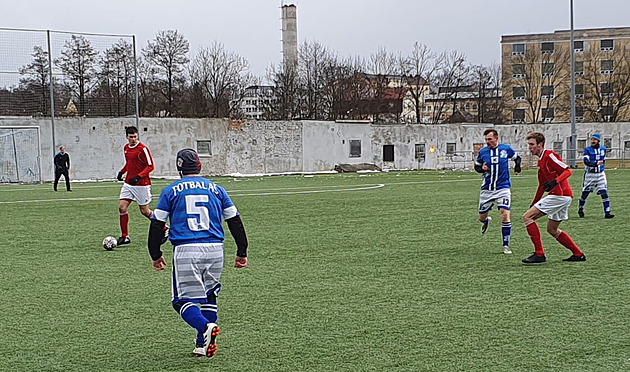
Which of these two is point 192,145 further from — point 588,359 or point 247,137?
point 588,359

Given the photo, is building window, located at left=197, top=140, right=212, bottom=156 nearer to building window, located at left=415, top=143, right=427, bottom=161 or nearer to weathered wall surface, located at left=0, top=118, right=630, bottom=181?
weathered wall surface, located at left=0, top=118, right=630, bottom=181

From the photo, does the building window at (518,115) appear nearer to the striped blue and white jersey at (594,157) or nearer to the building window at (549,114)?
the building window at (549,114)

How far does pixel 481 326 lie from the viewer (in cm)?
694

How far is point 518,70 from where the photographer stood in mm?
89000

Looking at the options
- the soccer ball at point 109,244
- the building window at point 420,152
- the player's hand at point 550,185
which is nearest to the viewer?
the player's hand at point 550,185

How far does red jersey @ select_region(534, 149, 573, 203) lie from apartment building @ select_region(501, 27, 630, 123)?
73.7m

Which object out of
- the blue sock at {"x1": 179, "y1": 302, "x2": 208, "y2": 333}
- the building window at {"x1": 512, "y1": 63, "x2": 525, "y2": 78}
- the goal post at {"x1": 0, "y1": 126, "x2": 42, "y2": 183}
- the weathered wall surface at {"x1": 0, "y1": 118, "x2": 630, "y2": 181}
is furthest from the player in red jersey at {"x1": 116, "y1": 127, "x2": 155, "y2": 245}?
the building window at {"x1": 512, "y1": 63, "x2": 525, "y2": 78}

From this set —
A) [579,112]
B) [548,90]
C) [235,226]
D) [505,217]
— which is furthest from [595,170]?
[548,90]

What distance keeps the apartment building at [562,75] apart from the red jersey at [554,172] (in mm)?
73744

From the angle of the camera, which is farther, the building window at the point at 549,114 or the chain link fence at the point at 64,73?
the building window at the point at 549,114

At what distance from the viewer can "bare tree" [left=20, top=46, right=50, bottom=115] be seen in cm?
3928

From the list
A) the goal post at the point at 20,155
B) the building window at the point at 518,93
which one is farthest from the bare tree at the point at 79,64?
the building window at the point at 518,93

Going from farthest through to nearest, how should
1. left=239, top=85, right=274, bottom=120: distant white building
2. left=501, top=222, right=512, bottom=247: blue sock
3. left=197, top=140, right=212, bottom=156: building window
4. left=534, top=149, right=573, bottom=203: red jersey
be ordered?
left=239, top=85, right=274, bottom=120: distant white building → left=197, top=140, right=212, bottom=156: building window → left=501, top=222, right=512, bottom=247: blue sock → left=534, top=149, right=573, bottom=203: red jersey

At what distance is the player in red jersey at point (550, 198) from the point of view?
10.3m
